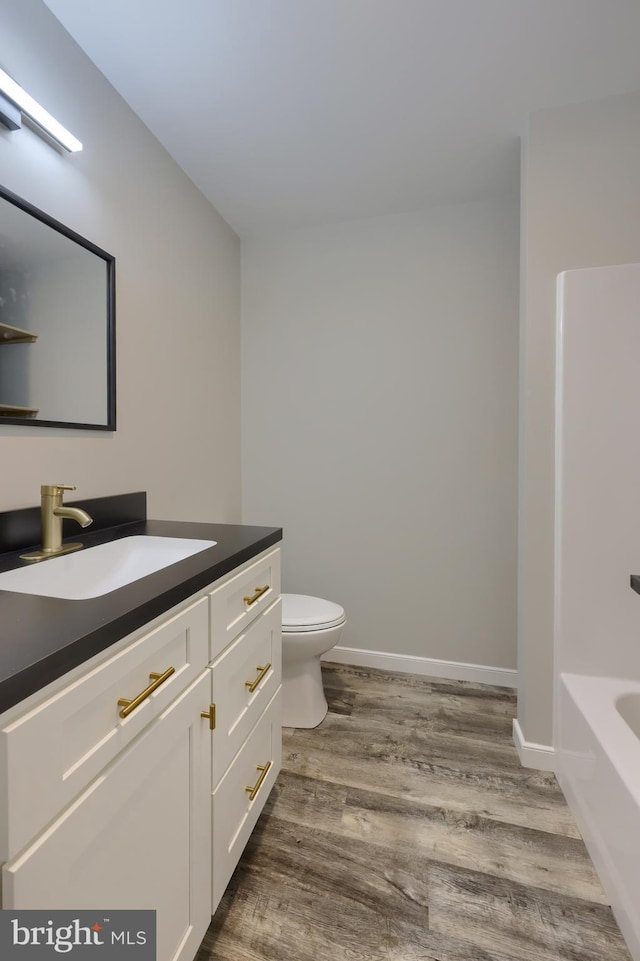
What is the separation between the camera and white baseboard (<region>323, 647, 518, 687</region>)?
2.20 meters

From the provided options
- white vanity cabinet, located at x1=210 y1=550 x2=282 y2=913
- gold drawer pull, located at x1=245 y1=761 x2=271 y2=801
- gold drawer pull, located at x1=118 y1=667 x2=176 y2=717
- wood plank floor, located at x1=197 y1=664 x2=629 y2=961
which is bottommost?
wood plank floor, located at x1=197 y1=664 x2=629 y2=961

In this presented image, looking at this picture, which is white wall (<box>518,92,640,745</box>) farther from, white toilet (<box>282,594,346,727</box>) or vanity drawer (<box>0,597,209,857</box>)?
vanity drawer (<box>0,597,209,857</box>)

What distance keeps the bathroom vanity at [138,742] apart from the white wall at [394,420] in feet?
4.08

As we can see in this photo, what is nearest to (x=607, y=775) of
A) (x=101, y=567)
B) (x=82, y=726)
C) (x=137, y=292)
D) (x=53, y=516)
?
(x=82, y=726)

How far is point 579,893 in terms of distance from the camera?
3.79 feet

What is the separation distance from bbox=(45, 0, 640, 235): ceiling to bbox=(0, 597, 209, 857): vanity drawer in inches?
66.4

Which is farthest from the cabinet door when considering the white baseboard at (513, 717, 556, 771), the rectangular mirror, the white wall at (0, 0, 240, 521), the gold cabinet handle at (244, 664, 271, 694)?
the white baseboard at (513, 717, 556, 771)

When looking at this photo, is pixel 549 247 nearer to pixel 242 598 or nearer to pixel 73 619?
pixel 242 598

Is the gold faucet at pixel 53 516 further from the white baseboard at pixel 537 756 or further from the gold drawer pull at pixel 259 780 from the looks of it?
the white baseboard at pixel 537 756

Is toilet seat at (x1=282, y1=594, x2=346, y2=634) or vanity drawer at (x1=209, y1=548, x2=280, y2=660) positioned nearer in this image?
vanity drawer at (x1=209, y1=548, x2=280, y2=660)

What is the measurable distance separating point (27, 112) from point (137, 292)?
0.56 metres

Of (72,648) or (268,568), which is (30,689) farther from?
(268,568)

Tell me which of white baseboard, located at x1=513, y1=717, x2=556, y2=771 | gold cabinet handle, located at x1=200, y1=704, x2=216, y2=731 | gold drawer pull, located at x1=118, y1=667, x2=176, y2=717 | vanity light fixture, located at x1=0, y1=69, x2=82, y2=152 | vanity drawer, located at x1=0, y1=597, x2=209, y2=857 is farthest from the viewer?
white baseboard, located at x1=513, y1=717, x2=556, y2=771

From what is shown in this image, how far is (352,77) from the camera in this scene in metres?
1.47
